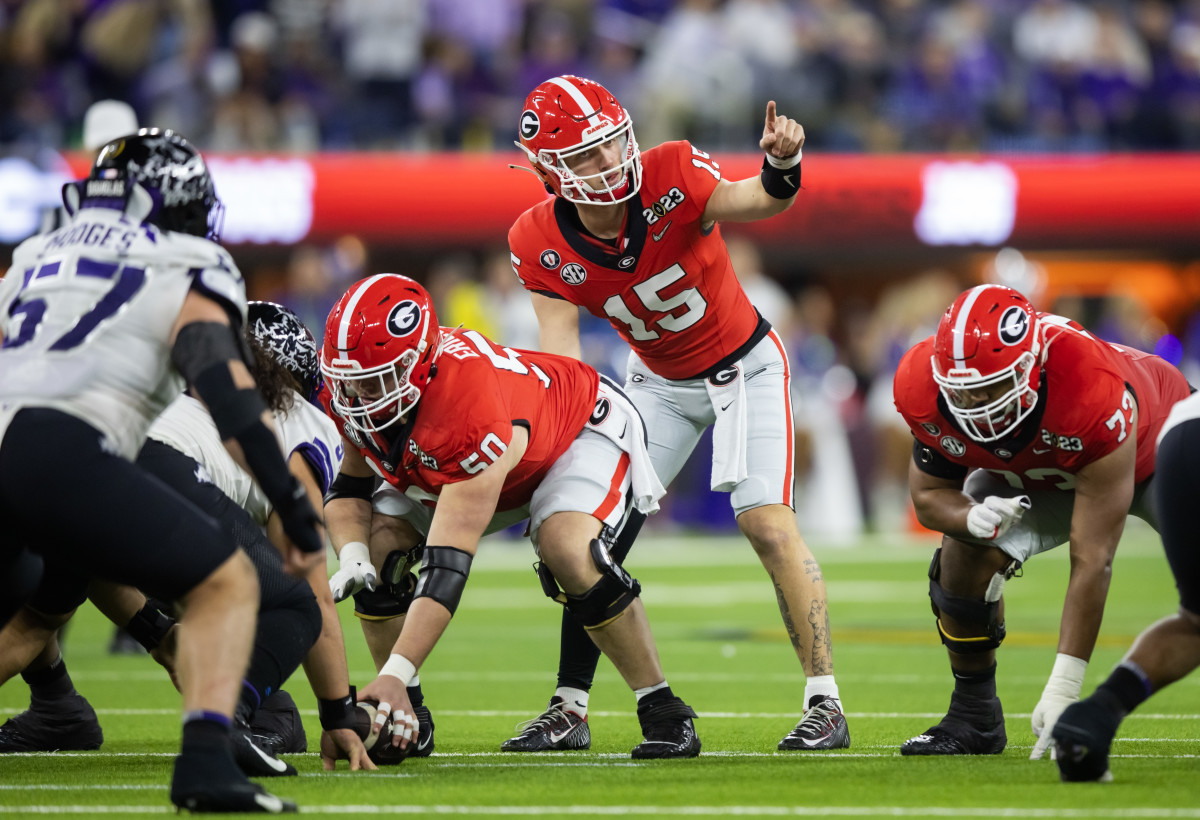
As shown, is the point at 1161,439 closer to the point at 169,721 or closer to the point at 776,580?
the point at 776,580

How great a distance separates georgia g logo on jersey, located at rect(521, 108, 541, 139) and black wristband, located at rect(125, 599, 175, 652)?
2.02 m

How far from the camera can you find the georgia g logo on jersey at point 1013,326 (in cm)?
472

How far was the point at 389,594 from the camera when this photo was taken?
509 centimetres

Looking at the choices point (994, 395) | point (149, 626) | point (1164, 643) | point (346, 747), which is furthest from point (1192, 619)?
point (149, 626)

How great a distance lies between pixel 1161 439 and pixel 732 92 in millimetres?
12955

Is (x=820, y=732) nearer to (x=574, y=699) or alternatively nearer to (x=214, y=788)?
(x=574, y=699)

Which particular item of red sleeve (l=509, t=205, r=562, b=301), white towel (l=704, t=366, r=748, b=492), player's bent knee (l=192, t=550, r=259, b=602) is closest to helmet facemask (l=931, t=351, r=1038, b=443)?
white towel (l=704, t=366, r=748, b=492)

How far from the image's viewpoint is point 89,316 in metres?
3.75

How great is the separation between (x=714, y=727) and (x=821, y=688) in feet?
1.91

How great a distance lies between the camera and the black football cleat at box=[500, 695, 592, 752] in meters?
5.11

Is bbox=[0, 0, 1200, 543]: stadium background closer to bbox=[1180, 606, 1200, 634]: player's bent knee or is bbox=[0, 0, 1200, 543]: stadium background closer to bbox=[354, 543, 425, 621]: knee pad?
A: bbox=[354, 543, 425, 621]: knee pad

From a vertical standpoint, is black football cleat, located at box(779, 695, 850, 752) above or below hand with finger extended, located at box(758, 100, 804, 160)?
below

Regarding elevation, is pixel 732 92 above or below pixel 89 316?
above

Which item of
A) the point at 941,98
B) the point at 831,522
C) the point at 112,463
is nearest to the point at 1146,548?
the point at 831,522
